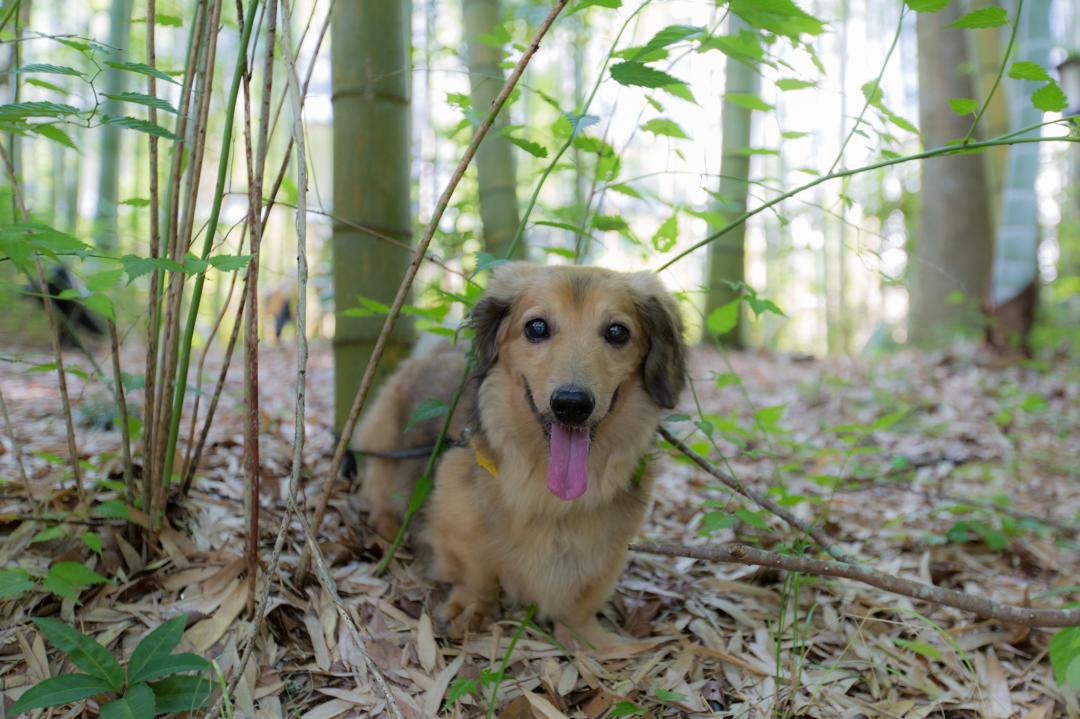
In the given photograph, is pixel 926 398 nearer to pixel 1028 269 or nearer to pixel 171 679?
pixel 1028 269

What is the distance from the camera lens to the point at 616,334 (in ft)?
7.05

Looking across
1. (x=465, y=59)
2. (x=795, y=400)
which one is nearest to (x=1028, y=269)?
(x=795, y=400)

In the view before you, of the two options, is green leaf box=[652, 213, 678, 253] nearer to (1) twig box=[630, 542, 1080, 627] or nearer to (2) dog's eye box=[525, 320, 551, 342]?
(2) dog's eye box=[525, 320, 551, 342]

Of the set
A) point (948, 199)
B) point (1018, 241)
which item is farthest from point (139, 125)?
point (948, 199)

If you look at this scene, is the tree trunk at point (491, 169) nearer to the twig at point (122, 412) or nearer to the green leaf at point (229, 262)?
the twig at point (122, 412)

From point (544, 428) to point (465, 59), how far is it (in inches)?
151

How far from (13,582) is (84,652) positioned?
0.24 m

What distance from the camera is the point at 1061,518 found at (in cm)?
320

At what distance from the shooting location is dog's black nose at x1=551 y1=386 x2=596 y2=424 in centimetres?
185

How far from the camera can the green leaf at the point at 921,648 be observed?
204cm

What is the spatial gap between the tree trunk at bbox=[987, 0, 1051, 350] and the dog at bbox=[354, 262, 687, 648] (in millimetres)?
4608

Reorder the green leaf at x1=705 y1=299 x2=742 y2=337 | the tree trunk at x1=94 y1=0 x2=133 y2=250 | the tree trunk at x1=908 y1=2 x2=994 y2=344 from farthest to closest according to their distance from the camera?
the tree trunk at x1=94 y1=0 x2=133 y2=250 → the tree trunk at x1=908 y1=2 x2=994 y2=344 → the green leaf at x1=705 y1=299 x2=742 y2=337

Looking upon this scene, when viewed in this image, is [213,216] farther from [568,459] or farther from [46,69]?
[568,459]

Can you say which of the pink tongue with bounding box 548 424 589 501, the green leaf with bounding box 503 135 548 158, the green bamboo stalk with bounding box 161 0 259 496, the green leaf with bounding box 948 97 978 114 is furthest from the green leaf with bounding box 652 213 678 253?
the green bamboo stalk with bounding box 161 0 259 496
